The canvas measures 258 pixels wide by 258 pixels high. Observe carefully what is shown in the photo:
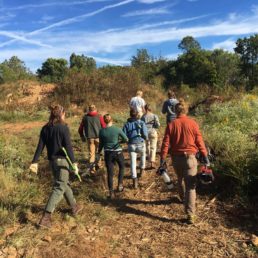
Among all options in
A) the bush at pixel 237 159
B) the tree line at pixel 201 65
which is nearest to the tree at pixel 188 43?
the tree line at pixel 201 65

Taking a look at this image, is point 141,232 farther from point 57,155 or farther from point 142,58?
point 142,58

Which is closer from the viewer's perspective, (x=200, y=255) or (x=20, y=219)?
(x=200, y=255)

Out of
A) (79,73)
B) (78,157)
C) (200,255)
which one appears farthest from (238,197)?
(79,73)

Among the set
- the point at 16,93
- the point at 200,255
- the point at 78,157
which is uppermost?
the point at 16,93

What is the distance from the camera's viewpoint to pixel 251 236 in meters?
5.23

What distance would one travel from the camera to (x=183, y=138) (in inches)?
222

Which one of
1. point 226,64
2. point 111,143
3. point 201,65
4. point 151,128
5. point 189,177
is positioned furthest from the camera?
point 226,64

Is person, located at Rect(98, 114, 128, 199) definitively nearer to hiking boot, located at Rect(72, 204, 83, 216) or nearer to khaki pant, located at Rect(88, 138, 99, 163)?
hiking boot, located at Rect(72, 204, 83, 216)

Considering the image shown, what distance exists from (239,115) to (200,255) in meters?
7.89

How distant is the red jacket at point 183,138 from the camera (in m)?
5.64

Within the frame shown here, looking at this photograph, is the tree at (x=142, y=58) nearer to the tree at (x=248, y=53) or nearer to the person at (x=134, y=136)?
the tree at (x=248, y=53)

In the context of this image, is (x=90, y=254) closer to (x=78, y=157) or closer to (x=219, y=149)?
(x=219, y=149)

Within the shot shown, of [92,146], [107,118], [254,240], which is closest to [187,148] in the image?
[254,240]

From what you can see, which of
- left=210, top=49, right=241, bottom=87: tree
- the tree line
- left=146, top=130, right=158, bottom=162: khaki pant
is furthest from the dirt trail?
left=210, top=49, right=241, bottom=87: tree
